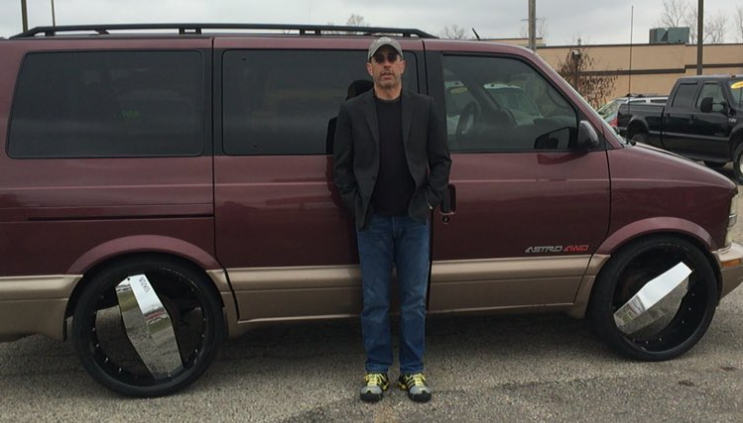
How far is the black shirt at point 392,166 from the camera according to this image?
3.16m

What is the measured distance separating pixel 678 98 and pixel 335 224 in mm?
10123

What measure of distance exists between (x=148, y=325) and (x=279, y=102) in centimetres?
134

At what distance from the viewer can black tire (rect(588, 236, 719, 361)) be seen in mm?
3631

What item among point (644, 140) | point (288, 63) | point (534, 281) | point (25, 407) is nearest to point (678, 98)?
point (644, 140)

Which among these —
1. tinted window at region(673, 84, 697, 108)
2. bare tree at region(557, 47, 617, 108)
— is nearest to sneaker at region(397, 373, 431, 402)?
tinted window at region(673, 84, 697, 108)

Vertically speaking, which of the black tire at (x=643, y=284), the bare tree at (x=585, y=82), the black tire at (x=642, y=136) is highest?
the bare tree at (x=585, y=82)

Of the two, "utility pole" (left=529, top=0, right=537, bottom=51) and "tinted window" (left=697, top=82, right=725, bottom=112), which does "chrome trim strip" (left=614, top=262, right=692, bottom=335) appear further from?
"utility pole" (left=529, top=0, right=537, bottom=51)

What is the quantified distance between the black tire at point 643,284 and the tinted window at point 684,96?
8.51m

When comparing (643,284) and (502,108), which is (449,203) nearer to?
(502,108)

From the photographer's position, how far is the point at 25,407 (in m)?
3.33

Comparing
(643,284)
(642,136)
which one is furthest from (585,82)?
(643,284)

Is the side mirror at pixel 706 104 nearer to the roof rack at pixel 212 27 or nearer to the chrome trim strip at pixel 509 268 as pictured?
the chrome trim strip at pixel 509 268

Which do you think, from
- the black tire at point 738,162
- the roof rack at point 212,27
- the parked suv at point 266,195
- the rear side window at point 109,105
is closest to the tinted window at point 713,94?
the black tire at point 738,162

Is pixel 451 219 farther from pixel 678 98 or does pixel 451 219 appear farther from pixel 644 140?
pixel 644 140
